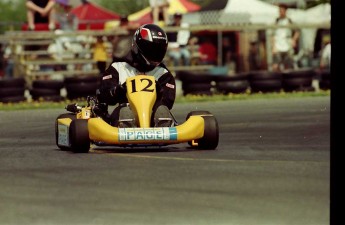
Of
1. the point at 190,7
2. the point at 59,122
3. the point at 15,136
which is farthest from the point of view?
the point at 190,7

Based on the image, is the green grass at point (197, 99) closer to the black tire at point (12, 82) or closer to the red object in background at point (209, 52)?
the black tire at point (12, 82)

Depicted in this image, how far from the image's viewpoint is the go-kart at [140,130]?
9211 mm

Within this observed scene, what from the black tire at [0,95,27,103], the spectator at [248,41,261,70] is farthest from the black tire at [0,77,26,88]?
the spectator at [248,41,261,70]

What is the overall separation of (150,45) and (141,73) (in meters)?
0.32

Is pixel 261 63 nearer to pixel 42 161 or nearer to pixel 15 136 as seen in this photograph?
pixel 15 136

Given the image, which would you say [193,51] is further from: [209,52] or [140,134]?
[140,134]

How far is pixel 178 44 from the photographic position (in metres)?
21.1

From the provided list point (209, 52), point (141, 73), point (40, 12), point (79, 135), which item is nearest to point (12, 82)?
point (40, 12)

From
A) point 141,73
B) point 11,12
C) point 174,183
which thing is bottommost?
point 174,183

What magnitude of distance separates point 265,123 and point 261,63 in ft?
30.7

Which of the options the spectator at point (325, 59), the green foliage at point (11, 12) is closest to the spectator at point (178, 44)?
the spectator at point (325, 59)

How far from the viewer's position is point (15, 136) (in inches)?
476
